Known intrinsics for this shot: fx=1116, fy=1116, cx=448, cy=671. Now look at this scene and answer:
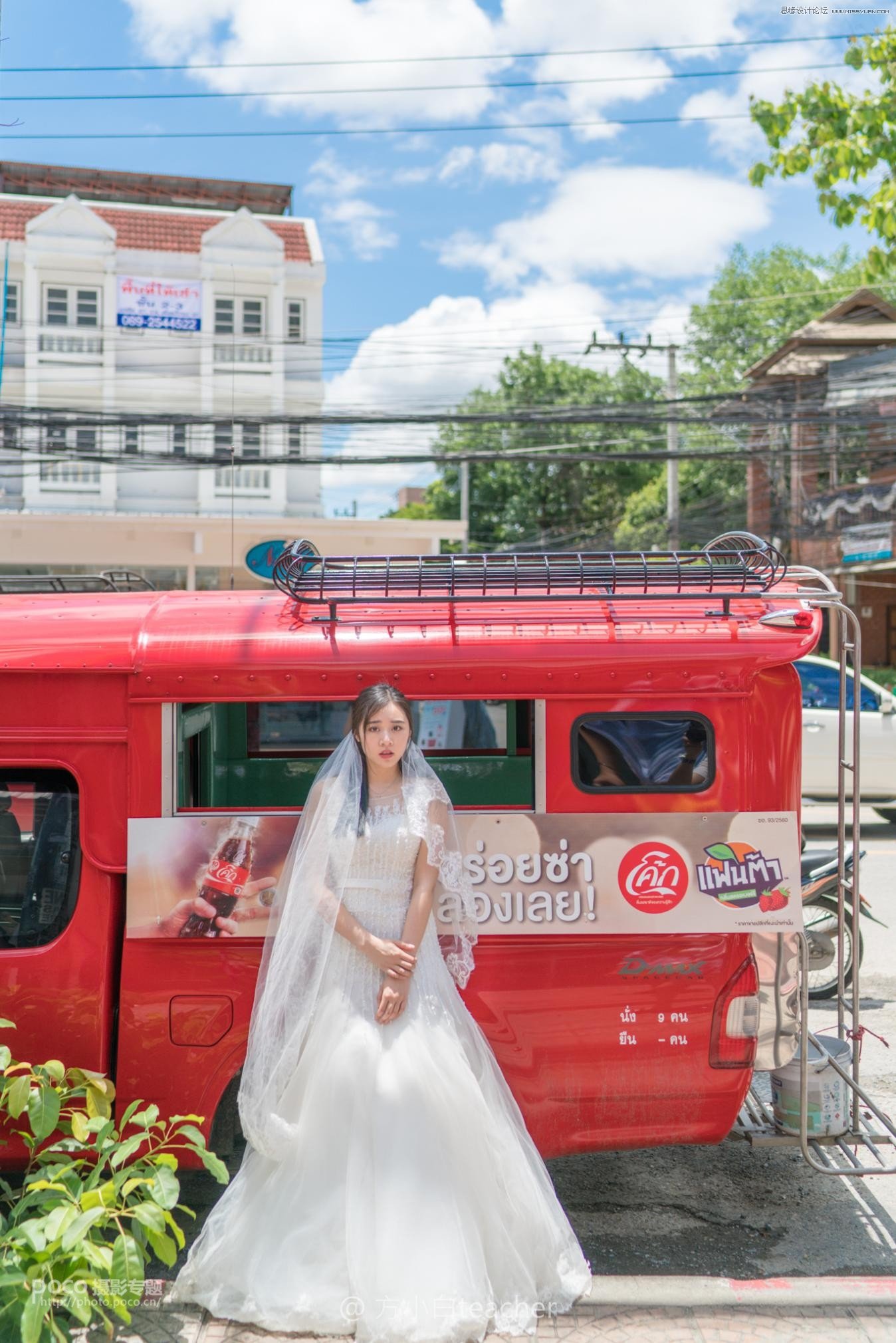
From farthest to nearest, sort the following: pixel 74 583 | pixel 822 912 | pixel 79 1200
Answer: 1. pixel 822 912
2. pixel 74 583
3. pixel 79 1200

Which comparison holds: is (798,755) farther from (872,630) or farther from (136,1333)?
(872,630)

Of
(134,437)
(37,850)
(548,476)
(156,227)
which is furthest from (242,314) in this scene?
(37,850)

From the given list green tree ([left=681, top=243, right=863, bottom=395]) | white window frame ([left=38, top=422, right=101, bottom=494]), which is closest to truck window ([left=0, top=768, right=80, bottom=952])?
white window frame ([left=38, top=422, right=101, bottom=494])

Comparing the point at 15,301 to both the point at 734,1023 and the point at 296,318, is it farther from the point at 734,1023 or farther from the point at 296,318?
the point at 734,1023

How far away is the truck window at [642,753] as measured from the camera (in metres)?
3.77

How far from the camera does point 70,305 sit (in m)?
26.8

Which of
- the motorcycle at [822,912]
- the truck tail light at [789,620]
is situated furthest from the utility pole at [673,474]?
the truck tail light at [789,620]

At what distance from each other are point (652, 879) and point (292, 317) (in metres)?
26.0

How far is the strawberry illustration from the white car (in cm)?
802

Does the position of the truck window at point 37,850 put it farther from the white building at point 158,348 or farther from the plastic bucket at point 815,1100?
the white building at point 158,348

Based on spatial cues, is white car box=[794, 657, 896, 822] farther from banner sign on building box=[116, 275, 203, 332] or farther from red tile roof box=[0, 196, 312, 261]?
red tile roof box=[0, 196, 312, 261]

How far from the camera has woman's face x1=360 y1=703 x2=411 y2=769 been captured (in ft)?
11.6

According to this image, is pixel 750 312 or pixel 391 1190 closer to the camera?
pixel 391 1190

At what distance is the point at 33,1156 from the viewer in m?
3.44
